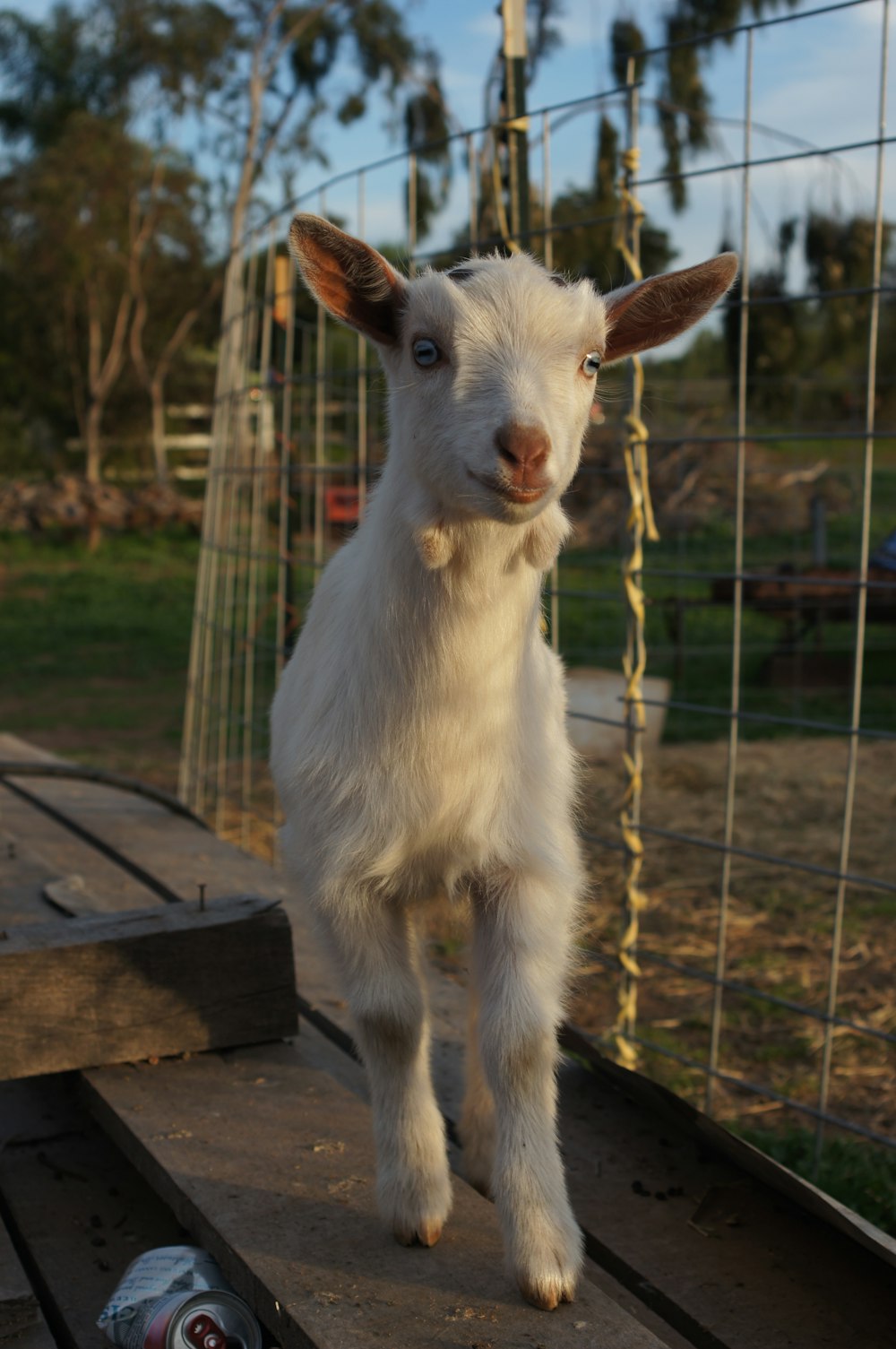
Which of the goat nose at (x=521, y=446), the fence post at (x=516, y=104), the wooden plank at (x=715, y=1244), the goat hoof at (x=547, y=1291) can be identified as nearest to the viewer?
the goat nose at (x=521, y=446)

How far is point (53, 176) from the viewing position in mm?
22250

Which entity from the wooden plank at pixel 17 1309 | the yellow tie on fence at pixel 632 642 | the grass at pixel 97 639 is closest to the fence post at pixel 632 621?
the yellow tie on fence at pixel 632 642

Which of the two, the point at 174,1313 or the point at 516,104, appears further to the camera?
the point at 516,104

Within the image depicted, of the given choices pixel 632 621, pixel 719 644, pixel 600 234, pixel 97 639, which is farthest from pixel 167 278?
pixel 632 621

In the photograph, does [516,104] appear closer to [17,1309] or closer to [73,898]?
[73,898]

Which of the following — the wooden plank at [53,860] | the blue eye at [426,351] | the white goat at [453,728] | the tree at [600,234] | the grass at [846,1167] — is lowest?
the grass at [846,1167]

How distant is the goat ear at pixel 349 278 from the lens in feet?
6.67

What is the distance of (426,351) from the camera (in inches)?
78.7

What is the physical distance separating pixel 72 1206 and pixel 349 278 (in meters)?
1.70

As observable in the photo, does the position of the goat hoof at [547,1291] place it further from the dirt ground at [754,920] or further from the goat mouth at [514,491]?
the goat mouth at [514,491]

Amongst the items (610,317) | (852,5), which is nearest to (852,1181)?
(610,317)

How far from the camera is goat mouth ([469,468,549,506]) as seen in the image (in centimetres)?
182

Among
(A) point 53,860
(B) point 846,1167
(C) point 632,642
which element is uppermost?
(C) point 632,642

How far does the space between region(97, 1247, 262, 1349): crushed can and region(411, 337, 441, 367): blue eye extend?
1.39 meters
